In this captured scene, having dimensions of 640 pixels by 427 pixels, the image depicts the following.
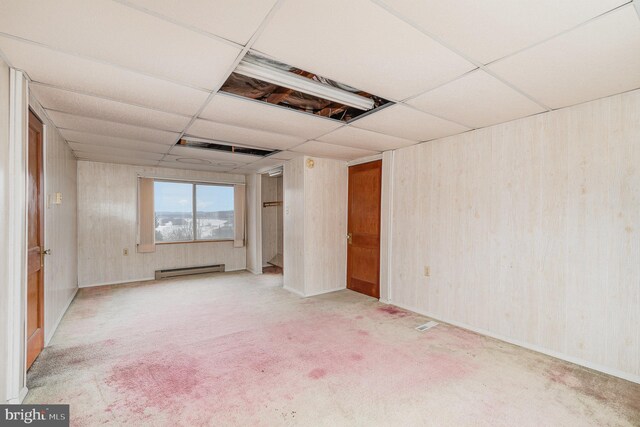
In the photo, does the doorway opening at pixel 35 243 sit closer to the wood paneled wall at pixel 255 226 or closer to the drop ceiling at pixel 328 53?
the drop ceiling at pixel 328 53

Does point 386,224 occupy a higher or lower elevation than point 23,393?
higher

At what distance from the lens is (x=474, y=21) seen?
4.80ft

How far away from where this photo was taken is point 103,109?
2.60 m

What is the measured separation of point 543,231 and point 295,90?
8.79 ft

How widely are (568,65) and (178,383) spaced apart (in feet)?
11.8

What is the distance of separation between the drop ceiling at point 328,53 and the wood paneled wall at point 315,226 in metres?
1.86

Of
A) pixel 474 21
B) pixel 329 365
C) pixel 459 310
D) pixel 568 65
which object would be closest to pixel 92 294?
pixel 329 365

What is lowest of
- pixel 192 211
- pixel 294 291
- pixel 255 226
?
pixel 294 291

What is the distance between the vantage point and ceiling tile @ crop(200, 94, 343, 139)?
2.52 metres

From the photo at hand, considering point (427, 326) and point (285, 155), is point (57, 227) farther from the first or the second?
point (427, 326)

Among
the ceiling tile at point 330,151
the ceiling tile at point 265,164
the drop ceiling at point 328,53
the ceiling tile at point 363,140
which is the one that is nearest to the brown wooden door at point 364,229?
the ceiling tile at point 330,151

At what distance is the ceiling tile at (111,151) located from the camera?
4.06 m

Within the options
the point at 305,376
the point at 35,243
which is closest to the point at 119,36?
the point at 35,243

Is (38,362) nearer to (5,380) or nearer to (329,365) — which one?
(5,380)
